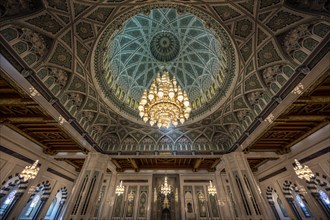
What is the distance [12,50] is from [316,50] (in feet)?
38.1

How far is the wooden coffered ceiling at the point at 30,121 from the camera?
676 centimetres

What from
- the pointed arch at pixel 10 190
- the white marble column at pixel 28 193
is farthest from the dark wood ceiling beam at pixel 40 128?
the white marble column at pixel 28 193

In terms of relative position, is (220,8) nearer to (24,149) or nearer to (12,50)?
(12,50)

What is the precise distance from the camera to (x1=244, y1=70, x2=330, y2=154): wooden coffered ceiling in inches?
261

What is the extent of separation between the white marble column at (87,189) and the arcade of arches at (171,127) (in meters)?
0.07

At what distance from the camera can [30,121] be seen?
26.8 feet

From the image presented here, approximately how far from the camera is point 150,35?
12438mm

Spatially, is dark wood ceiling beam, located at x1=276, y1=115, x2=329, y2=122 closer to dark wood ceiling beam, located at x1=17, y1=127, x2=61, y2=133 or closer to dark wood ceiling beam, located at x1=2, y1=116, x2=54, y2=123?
dark wood ceiling beam, located at x1=2, y1=116, x2=54, y2=123

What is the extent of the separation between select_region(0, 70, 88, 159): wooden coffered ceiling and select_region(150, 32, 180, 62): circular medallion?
9760 millimetres

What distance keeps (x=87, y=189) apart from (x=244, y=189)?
11010mm

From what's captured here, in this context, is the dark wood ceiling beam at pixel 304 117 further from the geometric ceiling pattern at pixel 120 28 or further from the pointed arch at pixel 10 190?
the pointed arch at pixel 10 190

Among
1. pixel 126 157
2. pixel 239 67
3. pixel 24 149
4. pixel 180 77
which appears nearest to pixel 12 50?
pixel 24 149

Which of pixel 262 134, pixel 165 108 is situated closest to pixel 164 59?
pixel 165 108

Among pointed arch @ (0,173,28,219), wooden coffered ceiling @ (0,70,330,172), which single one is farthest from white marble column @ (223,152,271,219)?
pointed arch @ (0,173,28,219)
